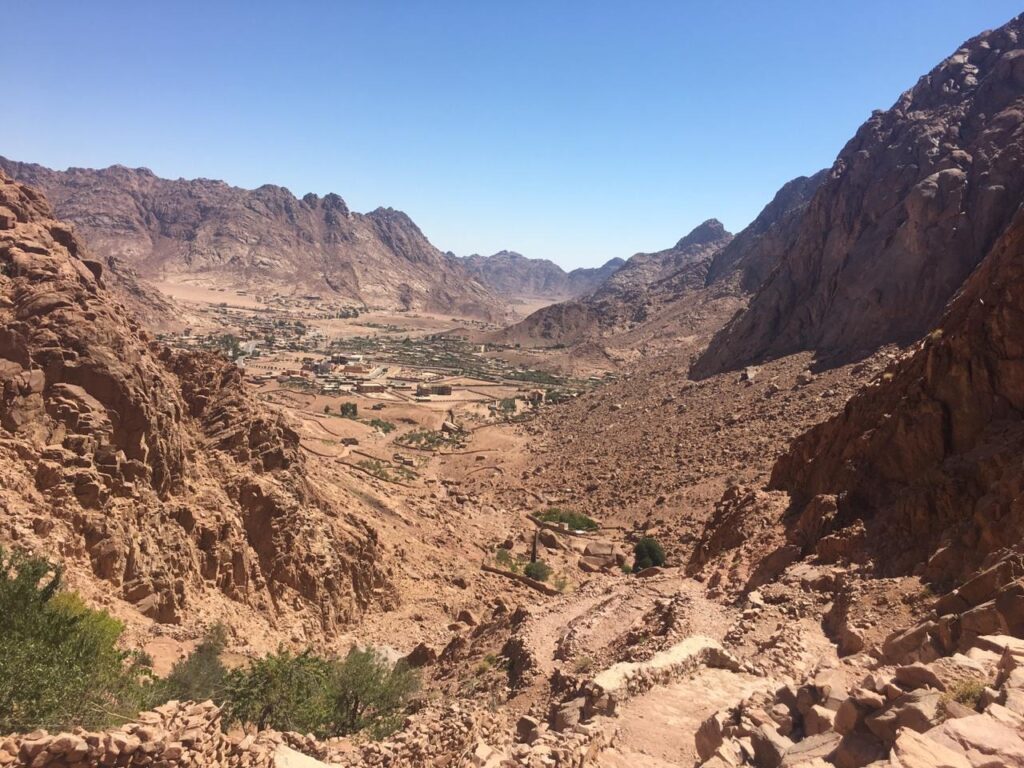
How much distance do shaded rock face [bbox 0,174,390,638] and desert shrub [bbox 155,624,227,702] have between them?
268cm

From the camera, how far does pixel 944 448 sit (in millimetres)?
15492

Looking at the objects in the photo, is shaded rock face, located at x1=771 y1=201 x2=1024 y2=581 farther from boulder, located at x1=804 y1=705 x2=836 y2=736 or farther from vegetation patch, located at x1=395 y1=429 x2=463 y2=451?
vegetation patch, located at x1=395 y1=429 x2=463 y2=451

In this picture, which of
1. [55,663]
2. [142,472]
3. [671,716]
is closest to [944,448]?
[671,716]

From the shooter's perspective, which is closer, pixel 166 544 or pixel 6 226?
pixel 166 544

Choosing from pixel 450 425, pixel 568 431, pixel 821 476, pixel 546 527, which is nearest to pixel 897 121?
pixel 568 431

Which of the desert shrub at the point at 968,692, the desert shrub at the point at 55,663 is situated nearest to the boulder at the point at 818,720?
the desert shrub at the point at 968,692

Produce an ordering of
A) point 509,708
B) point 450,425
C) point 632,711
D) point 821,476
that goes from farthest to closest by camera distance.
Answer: point 450,425
point 821,476
point 509,708
point 632,711

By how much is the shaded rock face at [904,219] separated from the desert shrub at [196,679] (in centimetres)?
4392

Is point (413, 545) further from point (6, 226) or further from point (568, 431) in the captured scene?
point (568, 431)

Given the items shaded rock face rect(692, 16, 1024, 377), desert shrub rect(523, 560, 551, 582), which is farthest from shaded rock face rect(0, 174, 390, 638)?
shaded rock face rect(692, 16, 1024, 377)

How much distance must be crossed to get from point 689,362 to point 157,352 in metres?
57.2

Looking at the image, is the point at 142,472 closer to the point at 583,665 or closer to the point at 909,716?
the point at 583,665

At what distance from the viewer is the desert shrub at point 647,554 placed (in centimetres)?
2970

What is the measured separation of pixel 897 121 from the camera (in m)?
69.6
